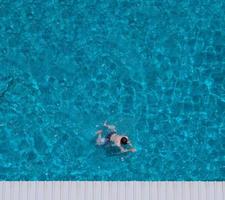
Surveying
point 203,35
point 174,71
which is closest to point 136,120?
point 174,71

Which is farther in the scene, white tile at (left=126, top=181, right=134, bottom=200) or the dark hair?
the dark hair

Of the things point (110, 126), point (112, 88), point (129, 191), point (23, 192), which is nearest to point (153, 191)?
point (129, 191)

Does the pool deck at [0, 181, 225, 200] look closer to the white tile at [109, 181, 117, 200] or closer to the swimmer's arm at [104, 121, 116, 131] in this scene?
the white tile at [109, 181, 117, 200]

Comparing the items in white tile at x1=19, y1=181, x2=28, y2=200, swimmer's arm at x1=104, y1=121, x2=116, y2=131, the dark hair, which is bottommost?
white tile at x1=19, y1=181, x2=28, y2=200

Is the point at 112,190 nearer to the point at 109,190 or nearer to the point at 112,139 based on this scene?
the point at 109,190

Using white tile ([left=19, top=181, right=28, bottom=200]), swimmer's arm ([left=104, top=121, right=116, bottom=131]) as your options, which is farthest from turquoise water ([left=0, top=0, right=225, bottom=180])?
white tile ([left=19, top=181, right=28, bottom=200])
